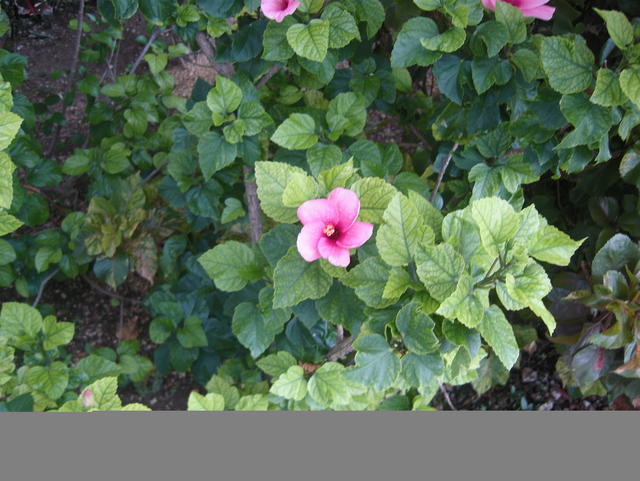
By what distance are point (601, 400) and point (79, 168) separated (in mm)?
1989

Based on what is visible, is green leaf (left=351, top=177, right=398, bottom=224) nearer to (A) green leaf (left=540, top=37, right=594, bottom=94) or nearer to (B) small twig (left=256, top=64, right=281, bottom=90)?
(A) green leaf (left=540, top=37, right=594, bottom=94)

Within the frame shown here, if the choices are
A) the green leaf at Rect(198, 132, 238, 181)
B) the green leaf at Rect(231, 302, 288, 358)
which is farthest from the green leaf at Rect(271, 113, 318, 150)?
the green leaf at Rect(231, 302, 288, 358)

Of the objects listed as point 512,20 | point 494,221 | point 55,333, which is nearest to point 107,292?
point 55,333

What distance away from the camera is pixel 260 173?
0.94 metres

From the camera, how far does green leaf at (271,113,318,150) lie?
133 cm

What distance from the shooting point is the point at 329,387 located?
4.08 ft

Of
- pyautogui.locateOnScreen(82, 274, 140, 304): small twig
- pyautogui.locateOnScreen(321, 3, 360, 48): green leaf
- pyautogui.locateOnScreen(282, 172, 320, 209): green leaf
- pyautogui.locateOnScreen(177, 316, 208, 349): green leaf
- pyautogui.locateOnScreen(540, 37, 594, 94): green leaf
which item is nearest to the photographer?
pyautogui.locateOnScreen(282, 172, 320, 209): green leaf

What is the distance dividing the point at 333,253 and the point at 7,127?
1.65 feet

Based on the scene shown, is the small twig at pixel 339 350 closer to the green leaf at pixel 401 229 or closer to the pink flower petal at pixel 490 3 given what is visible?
the green leaf at pixel 401 229

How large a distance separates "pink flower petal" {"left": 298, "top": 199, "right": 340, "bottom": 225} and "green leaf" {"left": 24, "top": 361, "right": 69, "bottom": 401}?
811 mm

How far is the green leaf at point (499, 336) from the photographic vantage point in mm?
805

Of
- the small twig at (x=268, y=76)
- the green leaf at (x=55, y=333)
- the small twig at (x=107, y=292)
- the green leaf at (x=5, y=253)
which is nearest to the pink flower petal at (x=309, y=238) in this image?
the small twig at (x=268, y=76)

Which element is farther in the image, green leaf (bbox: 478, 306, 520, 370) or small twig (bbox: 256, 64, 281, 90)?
small twig (bbox: 256, 64, 281, 90)

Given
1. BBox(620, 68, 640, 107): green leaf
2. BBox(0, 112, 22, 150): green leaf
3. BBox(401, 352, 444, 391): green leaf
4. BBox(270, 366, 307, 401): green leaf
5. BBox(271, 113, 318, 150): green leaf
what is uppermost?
BBox(620, 68, 640, 107): green leaf
